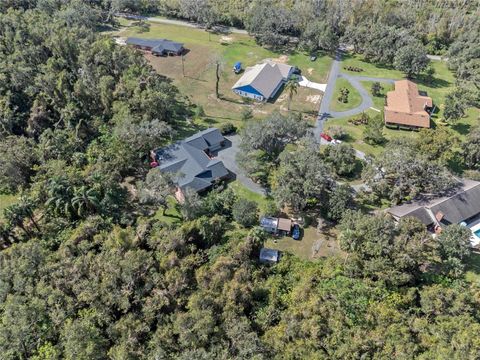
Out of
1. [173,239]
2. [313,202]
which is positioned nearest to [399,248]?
[313,202]

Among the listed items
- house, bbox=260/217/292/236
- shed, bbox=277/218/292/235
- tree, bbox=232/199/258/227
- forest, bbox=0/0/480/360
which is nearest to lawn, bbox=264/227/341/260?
house, bbox=260/217/292/236

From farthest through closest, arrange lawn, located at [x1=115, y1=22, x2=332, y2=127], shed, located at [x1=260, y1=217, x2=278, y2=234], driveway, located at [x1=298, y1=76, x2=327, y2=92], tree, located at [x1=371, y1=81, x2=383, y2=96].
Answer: driveway, located at [x1=298, y1=76, x2=327, y2=92] → tree, located at [x1=371, y1=81, x2=383, y2=96] → lawn, located at [x1=115, y1=22, x2=332, y2=127] → shed, located at [x1=260, y1=217, x2=278, y2=234]

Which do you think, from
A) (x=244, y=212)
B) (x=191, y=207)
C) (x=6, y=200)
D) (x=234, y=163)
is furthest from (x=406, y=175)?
(x=6, y=200)

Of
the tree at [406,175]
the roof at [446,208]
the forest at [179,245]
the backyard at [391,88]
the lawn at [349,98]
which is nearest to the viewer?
the forest at [179,245]

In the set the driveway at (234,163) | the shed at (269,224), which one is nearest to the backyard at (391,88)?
the driveway at (234,163)

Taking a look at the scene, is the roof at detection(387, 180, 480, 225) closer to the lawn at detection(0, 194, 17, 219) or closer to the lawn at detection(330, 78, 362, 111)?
the lawn at detection(330, 78, 362, 111)

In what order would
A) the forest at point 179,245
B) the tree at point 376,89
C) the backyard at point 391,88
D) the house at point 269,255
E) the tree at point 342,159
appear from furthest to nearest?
1. the tree at point 376,89
2. the backyard at point 391,88
3. the tree at point 342,159
4. the house at point 269,255
5. the forest at point 179,245

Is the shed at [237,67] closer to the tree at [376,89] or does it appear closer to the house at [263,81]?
the house at [263,81]
